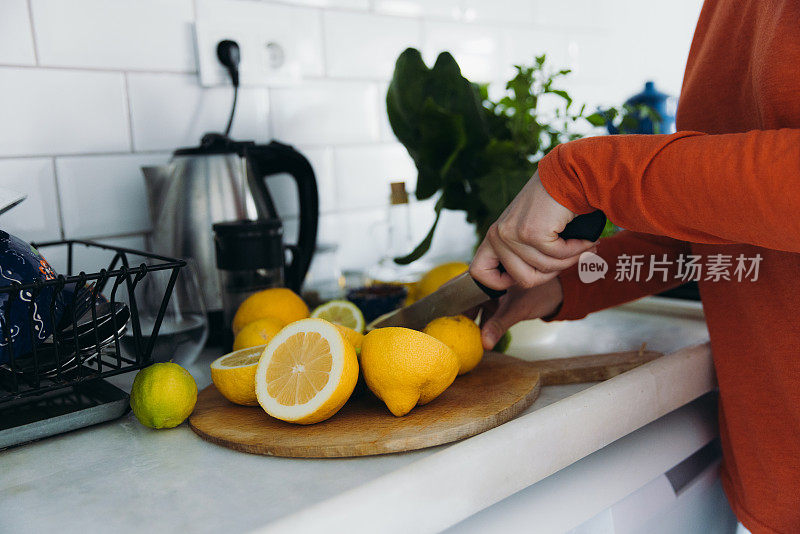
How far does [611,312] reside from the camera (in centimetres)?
97

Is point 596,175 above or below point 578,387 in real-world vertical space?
above

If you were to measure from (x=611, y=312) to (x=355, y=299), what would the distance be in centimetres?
39

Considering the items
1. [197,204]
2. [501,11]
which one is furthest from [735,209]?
[501,11]

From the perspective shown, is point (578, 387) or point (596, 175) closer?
point (596, 175)

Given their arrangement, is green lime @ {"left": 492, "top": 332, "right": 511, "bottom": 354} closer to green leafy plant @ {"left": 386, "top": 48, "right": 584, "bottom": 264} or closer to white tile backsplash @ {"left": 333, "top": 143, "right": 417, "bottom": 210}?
green leafy plant @ {"left": 386, "top": 48, "right": 584, "bottom": 264}

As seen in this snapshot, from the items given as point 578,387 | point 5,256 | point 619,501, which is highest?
point 5,256

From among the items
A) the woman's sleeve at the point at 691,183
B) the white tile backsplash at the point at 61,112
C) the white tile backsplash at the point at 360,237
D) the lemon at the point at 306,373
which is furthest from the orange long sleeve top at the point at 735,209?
the white tile backsplash at the point at 61,112

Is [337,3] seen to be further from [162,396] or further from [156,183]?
[162,396]

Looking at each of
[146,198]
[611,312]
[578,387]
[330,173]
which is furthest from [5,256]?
[611,312]

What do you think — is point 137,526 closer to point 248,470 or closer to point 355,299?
point 248,470

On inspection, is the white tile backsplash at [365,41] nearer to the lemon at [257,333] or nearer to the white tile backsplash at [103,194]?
the white tile backsplash at [103,194]

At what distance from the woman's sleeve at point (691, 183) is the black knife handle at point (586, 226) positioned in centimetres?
1

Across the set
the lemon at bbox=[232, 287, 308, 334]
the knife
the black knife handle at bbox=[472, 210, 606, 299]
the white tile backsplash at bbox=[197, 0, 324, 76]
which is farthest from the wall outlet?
the black knife handle at bbox=[472, 210, 606, 299]

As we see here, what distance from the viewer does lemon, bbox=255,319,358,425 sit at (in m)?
0.50
